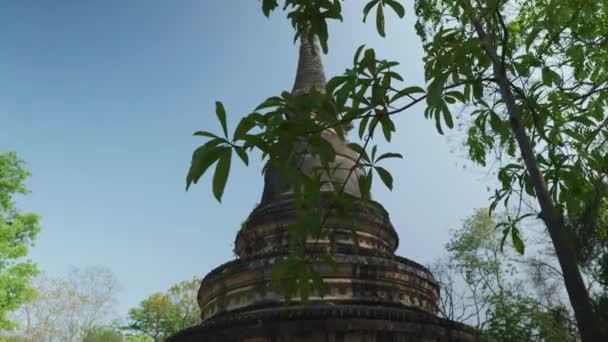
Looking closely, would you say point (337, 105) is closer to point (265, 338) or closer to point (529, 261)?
point (265, 338)

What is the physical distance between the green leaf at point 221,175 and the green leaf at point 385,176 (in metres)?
0.93

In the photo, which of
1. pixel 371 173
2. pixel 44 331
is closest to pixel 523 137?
pixel 371 173

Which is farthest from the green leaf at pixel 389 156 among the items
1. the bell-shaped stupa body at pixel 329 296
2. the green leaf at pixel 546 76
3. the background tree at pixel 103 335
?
the background tree at pixel 103 335

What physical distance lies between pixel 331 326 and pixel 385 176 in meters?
6.70

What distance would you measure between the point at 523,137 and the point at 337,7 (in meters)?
1.36

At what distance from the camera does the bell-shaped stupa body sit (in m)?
8.77

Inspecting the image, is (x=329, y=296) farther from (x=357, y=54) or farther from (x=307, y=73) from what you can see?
(x=307, y=73)

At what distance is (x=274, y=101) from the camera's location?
2.31 metres

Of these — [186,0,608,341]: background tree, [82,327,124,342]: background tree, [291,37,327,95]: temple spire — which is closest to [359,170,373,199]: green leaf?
[186,0,608,341]: background tree

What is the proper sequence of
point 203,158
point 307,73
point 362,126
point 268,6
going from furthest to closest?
point 307,73 → point 362,126 → point 268,6 → point 203,158

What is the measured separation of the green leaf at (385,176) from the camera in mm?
2572

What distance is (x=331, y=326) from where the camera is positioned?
866cm

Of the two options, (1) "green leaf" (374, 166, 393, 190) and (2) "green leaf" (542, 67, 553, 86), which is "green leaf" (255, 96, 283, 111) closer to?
(1) "green leaf" (374, 166, 393, 190)

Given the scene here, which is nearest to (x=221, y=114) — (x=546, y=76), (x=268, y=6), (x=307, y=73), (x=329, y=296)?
(x=268, y=6)
